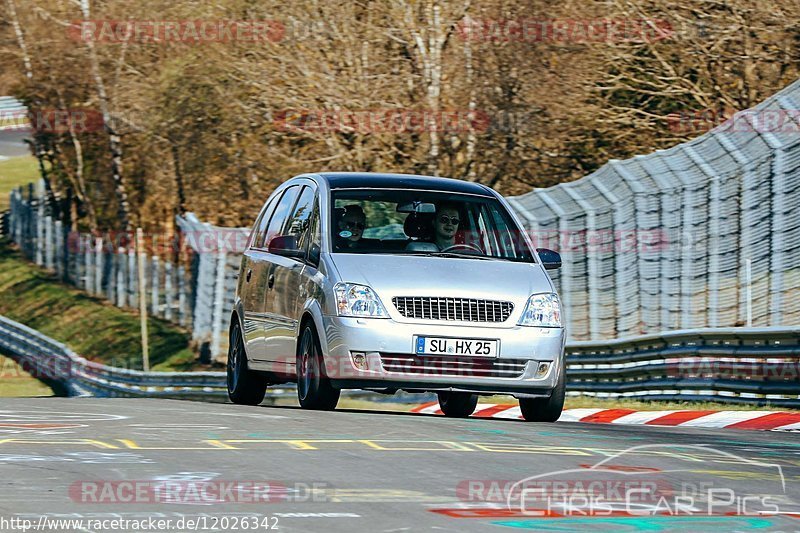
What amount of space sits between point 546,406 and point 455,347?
3.94 ft

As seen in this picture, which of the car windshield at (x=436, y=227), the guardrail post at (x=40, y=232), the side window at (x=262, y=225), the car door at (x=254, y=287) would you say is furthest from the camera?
the guardrail post at (x=40, y=232)

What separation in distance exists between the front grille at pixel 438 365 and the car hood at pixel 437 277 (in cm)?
42

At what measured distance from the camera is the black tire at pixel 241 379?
14.9m

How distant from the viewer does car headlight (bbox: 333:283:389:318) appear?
39.8ft

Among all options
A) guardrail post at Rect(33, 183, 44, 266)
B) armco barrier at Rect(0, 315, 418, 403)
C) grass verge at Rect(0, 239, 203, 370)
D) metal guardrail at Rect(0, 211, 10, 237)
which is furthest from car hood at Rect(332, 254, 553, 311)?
metal guardrail at Rect(0, 211, 10, 237)

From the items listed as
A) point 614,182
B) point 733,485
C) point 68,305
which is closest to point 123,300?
point 68,305

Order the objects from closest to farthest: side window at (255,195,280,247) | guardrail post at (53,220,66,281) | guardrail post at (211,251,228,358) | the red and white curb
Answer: the red and white curb → side window at (255,195,280,247) → guardrail post at (211,251,228,358) → guardrail post at (53,220,66,281)


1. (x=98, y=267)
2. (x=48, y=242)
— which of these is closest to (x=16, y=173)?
(x=48, y=242)

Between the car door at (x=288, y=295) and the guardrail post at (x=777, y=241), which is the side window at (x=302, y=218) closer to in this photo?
the car door at (x=288, y=295)

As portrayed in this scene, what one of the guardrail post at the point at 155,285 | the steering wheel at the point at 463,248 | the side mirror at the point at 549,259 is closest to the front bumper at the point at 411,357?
the steering wheel at the point at 463,248

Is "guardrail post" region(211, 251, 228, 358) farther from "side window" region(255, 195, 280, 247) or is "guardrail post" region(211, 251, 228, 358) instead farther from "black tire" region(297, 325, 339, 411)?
"black tire" region(297, 325, 339, 411)

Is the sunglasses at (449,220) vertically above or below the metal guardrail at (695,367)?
above

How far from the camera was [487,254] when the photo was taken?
13.3 m

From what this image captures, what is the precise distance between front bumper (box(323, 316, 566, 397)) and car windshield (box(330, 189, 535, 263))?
887mm
